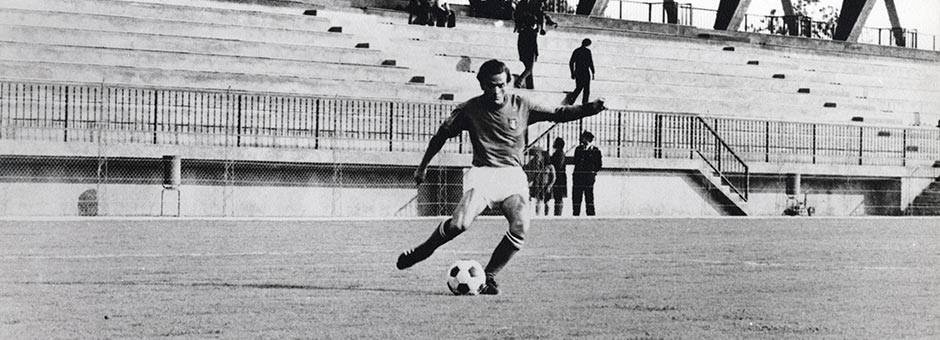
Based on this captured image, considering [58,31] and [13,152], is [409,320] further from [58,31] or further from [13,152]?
[58,31]

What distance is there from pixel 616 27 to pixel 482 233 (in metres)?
27.0

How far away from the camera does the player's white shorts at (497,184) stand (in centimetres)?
1084

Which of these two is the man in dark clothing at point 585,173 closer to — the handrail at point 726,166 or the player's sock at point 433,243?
the handrail at point 726,166

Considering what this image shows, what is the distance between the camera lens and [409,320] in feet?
28.4

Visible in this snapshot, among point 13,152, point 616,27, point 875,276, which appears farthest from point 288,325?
point 616,27

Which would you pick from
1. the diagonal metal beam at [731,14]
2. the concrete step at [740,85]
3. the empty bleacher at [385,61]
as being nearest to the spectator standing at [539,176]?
the empty bleacher at [385,61]

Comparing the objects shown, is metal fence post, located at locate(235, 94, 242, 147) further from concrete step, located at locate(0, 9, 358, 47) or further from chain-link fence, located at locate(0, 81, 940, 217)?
concrete step, located at locate(0, 9, 358, 47)

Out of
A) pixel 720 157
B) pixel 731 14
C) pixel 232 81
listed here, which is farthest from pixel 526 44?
pixel 731 14

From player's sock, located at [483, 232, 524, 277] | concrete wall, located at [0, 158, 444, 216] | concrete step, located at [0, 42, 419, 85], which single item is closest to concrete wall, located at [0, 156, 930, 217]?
concrete wall, located at [0, 158, 444, 216]

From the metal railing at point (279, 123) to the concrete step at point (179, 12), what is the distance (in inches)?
311

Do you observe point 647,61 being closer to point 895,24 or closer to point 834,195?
point 834,195

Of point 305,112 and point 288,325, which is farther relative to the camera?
point 305,112

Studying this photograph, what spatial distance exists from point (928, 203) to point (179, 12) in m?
20.4

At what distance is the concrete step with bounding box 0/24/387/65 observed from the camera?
3183cm
